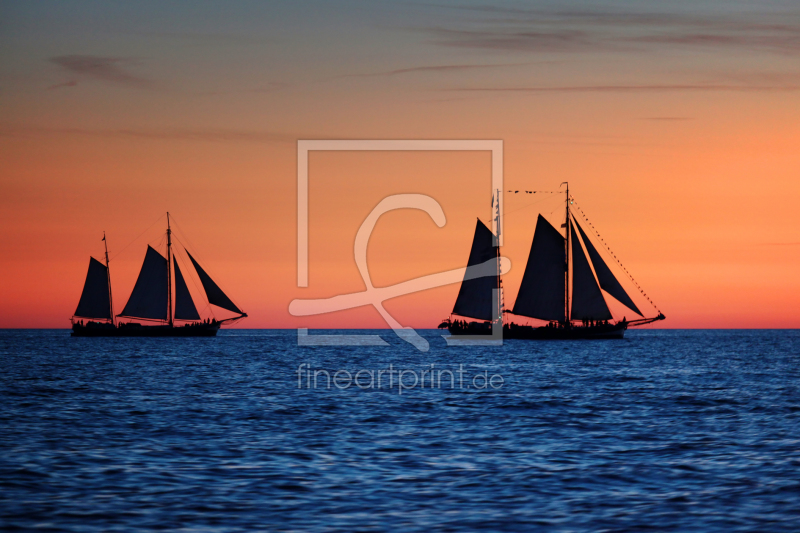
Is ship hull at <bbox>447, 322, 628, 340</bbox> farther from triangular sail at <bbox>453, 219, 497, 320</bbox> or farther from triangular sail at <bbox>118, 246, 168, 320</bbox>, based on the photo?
triangular sail at <bbox>118, 246, 168, 320</bbox>

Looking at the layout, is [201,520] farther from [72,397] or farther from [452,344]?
[452,344]

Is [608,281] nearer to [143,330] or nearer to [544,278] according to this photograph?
[544,278]

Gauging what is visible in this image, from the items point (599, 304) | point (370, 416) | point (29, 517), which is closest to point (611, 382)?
point (370, 416)

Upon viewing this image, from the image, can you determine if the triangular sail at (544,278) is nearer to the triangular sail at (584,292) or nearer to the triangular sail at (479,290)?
the triangular sail at (584,292)

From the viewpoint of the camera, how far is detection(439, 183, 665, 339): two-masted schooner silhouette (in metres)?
118

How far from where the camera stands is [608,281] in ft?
382

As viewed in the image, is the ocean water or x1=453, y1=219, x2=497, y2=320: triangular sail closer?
the ocean water

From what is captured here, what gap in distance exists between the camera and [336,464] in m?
23.9

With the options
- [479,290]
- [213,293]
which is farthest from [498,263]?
[213,293]

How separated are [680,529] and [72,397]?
36485 mm

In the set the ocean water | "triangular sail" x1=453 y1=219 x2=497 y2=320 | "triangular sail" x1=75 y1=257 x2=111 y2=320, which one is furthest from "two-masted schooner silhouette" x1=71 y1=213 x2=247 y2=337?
the ocean water

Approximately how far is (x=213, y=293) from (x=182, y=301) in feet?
28.5

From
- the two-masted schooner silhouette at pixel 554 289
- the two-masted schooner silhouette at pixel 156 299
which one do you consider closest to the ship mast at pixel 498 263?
the two-masted schooner silhouette at pixel 554 289

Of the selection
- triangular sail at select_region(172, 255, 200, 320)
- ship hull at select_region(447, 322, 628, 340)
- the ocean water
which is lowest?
the ocean water
